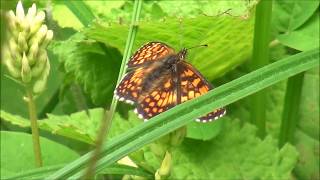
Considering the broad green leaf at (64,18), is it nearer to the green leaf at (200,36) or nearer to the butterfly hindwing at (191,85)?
the green leaf at (200,36)

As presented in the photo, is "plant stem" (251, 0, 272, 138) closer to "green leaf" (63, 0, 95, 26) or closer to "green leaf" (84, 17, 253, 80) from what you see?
"green leaf" (84, 17, 253, 80)

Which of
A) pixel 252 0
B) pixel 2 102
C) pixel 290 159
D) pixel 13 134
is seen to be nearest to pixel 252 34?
pixel 252 0

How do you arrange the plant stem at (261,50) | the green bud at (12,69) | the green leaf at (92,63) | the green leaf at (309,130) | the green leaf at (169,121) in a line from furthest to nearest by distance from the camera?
the green leaf at (309,130), the green leaf at (92,63), the plant stem at (261,50), the green bud at (12,69), the green leaf at (169,121)

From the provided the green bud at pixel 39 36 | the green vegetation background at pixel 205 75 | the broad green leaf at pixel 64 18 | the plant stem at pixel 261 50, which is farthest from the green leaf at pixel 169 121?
the broad green leaf at pixel 64 18

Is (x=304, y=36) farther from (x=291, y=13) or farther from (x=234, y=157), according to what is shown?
(x=234, y=157)

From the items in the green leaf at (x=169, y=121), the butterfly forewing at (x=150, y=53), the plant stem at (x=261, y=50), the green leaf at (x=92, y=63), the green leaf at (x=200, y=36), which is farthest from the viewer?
the green leaf at (x=92, y=63)

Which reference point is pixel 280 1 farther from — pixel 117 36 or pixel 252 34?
pixel 117 36
